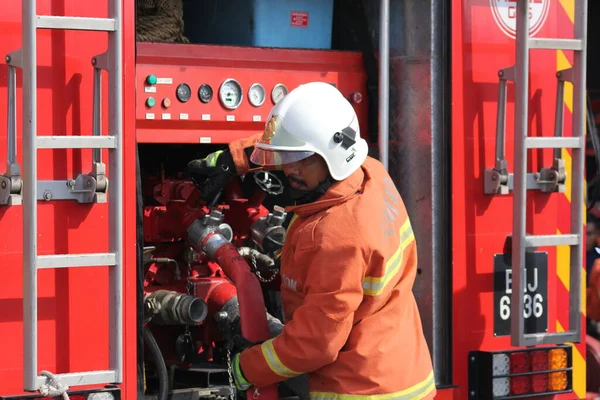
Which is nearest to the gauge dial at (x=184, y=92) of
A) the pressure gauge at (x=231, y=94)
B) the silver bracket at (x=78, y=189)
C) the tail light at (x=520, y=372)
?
the pressure gauge at (x=231, y=94)

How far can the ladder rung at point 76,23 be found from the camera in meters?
2.88

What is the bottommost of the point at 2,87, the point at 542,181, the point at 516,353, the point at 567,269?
the point at 516,353

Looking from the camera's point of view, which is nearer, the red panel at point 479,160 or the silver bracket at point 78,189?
the silver bracket at point 78,189

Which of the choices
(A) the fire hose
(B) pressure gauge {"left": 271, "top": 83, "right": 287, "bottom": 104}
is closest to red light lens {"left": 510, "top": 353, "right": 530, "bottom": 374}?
(A) the fire hose

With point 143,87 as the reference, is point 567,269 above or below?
below

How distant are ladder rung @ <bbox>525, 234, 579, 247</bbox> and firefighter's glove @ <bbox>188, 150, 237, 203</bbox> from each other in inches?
39.7

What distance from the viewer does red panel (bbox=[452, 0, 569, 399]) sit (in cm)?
373

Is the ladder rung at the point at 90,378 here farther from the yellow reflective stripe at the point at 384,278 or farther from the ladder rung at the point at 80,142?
the yellow reflective stripe at the point at 384,278

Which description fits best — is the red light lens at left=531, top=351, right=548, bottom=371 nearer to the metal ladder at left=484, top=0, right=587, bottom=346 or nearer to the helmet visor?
the metal ladder at left=484, top=0, right=587, bottom=346

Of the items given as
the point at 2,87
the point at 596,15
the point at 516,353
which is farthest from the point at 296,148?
the point at 596,15

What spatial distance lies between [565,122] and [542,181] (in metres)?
0.24

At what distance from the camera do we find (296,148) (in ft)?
10.6

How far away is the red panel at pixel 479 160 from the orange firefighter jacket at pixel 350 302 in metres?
0.40

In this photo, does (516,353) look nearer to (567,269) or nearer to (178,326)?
(567,269)
